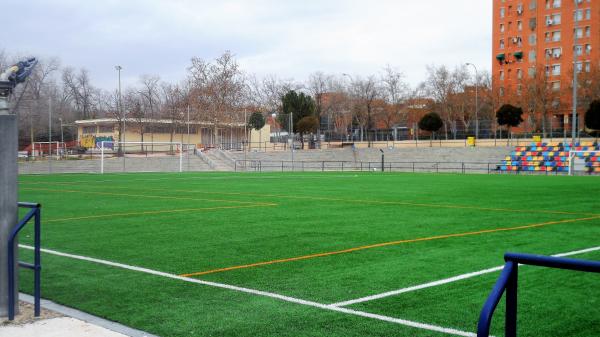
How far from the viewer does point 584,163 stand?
47344 millimetres

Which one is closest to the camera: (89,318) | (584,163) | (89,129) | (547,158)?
(89,318)

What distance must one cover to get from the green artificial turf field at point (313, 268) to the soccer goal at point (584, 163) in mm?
31730

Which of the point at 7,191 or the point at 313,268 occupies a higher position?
the point at 7,191

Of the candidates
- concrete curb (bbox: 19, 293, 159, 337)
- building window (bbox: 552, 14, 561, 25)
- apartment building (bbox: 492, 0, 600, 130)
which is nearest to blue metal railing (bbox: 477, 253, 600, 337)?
concrete curb (bbox: 19, 293, 159, 337)

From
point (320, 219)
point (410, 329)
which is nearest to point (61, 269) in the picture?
point (410, 329)

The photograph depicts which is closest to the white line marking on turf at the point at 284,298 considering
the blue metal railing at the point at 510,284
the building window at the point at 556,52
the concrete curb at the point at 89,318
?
the concrete curb at the point at 89,318

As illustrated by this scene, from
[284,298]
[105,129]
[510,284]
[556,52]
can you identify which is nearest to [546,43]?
[556,52]

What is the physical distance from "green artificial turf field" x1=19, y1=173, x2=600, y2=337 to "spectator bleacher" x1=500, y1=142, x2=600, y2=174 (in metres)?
34.0

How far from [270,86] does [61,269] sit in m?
101

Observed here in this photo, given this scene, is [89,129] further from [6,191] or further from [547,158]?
[6,191]

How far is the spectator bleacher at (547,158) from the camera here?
160 feet

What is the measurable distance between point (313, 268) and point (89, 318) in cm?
347

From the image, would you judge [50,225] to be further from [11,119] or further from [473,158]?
[473,158]

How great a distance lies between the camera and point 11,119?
648 cm
